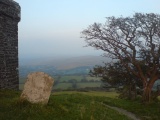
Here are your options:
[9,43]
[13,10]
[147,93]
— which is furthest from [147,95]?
[13,10]

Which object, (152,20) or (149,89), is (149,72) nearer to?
(149,89)

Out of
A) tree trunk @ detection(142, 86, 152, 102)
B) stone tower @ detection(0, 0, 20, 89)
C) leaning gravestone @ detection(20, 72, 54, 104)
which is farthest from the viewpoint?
tree trunk @ detection(142, 86, 152, 102)

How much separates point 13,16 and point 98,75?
10582mm

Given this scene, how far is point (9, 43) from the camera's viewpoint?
1728 centimetres

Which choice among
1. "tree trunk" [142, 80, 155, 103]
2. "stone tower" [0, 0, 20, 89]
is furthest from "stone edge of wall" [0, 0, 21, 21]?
"tree trunk" [142, 80, 155, 103]

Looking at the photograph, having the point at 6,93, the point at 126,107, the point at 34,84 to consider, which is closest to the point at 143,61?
the point at 126,107

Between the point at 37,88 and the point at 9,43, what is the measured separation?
22.3 feet

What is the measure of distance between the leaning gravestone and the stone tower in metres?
5.57

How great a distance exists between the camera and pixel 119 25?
78.8ft

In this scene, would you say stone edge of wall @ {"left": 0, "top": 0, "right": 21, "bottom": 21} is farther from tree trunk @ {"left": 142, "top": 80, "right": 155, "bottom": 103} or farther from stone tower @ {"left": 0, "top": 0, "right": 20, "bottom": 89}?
tree trunk @ {"left": 142, "top": 80, "right": 155, "bottom": 103}

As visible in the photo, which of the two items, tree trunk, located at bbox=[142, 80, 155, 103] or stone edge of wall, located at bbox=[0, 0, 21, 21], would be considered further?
tree trunk, located at bbox=[142, 80, 155, 103]

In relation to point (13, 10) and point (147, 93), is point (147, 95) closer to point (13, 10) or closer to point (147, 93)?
point (147, 93)

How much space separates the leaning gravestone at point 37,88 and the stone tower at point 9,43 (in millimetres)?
5569

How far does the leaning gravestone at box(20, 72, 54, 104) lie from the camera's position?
11117mm
